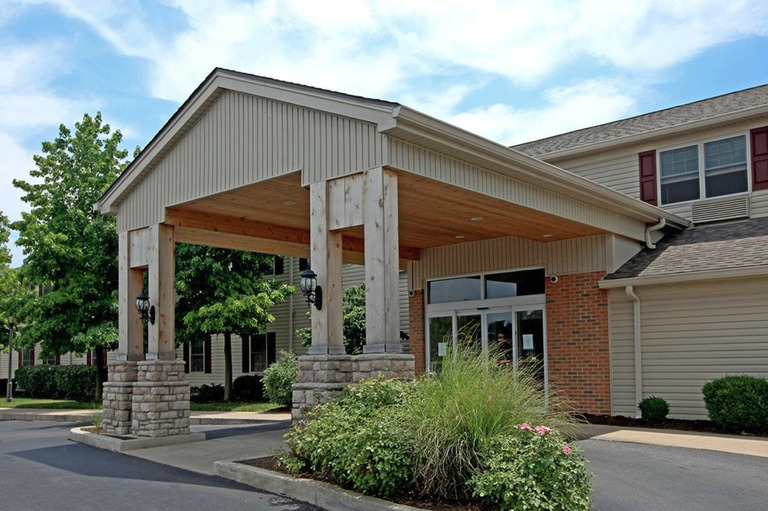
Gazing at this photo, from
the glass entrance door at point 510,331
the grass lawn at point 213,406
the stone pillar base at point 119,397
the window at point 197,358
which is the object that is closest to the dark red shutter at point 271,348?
the grass lawn at point 213,406

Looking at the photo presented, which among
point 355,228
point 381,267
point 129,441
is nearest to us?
point 381,267

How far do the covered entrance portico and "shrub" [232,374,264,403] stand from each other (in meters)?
7.75

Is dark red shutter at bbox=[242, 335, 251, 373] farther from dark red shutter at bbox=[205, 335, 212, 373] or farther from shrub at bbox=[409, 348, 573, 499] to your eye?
Answer: shrub at bbox=[409, 348, 573, 499]

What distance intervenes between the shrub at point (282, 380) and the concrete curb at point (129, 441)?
547 cm

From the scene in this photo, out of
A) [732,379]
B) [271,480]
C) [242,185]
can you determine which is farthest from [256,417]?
[732,379]

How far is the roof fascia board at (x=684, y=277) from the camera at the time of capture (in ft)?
40.5

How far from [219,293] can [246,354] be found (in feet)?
16.0

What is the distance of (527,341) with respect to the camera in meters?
15.6

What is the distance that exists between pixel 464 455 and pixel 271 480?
2.55 metres

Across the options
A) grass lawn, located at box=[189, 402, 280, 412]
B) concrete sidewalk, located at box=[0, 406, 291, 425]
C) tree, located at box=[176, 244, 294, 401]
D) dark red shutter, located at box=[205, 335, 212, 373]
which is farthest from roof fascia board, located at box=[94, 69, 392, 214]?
dark red shutter, located at box=[205, 335, 212, 373]

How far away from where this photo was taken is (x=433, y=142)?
374 inches

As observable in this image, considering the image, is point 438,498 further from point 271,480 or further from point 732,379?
point 732,379

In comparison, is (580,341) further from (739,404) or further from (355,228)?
(355,228)

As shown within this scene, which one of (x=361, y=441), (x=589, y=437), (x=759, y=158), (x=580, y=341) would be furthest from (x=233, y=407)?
(x=759, y=158)
